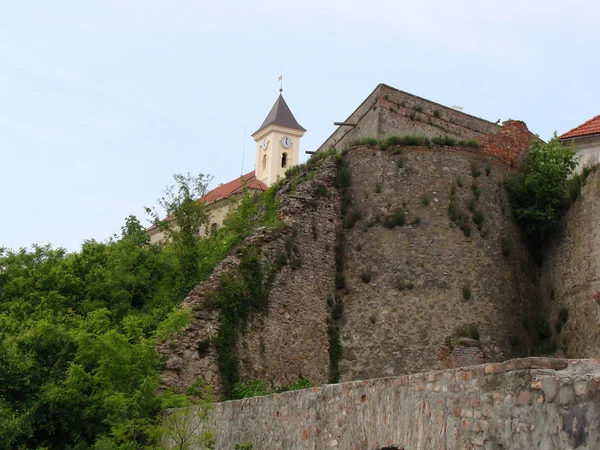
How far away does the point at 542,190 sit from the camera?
72.8ft

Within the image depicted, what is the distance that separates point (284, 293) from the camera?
65.4 ft

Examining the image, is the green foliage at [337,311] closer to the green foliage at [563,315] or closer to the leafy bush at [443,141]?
the leafy bush at [443,141]

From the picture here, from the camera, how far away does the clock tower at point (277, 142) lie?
258 ft

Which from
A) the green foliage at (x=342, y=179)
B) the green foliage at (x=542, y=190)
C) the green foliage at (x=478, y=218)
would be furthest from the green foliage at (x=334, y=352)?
the green foliage at (x=542, y=190)

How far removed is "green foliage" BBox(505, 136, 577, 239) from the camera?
22.2 m

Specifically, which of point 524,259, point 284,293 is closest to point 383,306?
point 284,293

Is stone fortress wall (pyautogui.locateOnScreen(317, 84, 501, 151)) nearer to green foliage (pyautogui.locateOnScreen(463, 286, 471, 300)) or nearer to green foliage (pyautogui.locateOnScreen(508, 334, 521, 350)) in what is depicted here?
green foliage (pyautogui.locateOnScreen(463, 286, 471, 300))

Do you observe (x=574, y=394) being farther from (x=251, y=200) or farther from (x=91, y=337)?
(x=251, y=200)

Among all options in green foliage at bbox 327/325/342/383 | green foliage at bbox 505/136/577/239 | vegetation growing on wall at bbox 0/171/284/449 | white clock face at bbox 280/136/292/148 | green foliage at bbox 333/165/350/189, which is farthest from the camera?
white clock face at bbox 280/136/292/148

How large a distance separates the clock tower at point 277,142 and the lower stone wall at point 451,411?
67.7 meters

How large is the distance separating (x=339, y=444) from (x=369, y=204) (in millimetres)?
12979

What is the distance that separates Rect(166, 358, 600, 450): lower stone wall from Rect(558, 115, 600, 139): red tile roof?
19.2 metres

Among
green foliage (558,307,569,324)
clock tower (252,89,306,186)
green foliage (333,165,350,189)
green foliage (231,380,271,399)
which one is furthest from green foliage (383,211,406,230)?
clock tower (252,89,306,186)

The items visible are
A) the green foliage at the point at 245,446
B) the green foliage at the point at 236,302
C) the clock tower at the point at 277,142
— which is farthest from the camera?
the clock tower at the point at 277,142
